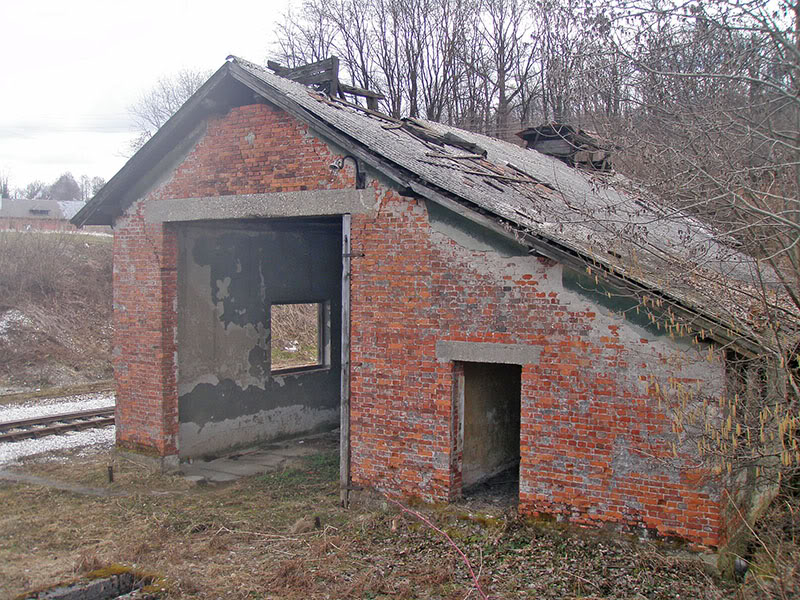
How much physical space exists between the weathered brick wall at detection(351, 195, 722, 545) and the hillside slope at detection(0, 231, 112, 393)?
13.9m

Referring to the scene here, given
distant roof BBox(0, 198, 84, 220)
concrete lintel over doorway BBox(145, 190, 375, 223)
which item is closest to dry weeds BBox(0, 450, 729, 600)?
concrete lintel over doorway BBox(145, 190, 375, 223)

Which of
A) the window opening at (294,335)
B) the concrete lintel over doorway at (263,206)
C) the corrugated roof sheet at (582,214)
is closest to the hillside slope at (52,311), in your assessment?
the window opening at (294,335)

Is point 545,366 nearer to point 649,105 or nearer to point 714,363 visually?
point 714,363

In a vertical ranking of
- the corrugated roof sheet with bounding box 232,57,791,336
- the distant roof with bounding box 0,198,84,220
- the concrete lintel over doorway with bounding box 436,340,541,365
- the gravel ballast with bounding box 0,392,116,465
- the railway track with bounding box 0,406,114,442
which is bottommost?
the gravel ballast with bounding box 0,392,116,465

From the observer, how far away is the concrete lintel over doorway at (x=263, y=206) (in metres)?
9.01

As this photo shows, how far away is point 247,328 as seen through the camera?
41.2ft

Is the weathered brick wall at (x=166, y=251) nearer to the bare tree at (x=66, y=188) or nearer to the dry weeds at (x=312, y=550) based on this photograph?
the dry weeds at (x=312, y=550)

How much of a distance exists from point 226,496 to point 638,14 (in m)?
7.56

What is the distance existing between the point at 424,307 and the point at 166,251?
14.4 ft

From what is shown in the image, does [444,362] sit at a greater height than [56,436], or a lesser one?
greater

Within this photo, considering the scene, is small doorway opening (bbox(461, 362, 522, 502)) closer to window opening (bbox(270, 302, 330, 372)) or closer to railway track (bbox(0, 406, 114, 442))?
railway track (bbox(0, 406, 114, 442))

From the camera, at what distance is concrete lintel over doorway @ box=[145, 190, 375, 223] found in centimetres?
901

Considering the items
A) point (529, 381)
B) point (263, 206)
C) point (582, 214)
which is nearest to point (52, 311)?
point (263, 206)

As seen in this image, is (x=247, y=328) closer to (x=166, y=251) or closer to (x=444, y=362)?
(x=166, y=251)
